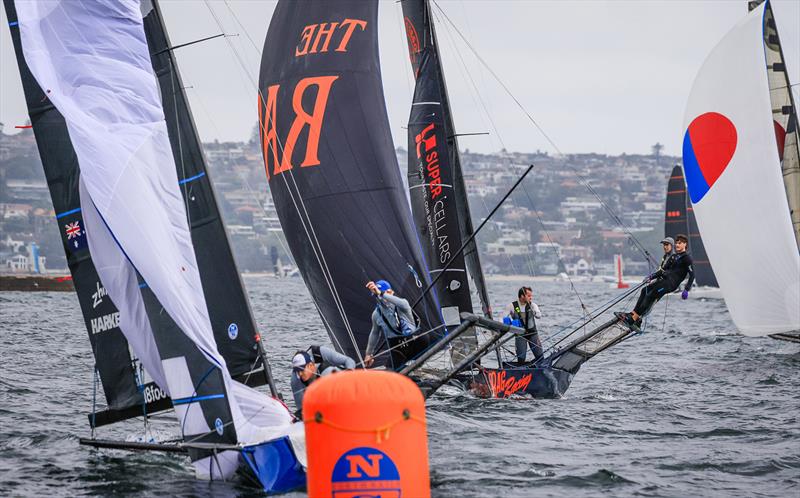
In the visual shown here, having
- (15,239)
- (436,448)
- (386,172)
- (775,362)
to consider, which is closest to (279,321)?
(775,362)

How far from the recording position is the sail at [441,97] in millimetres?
12969

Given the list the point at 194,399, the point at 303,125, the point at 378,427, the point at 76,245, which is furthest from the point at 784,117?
the point at 378,427

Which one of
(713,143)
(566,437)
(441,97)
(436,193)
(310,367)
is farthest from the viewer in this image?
(713,143)

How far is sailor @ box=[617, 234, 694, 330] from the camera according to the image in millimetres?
11898

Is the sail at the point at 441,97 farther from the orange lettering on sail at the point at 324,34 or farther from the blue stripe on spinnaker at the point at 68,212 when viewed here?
the blue stripe on spinnaker at the point at 68,212

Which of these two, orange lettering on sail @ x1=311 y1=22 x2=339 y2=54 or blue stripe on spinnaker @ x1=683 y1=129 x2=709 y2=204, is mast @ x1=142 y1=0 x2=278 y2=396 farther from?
blue stripe on spinnaker @ x1=683 y1=129 x2=709 y2=204

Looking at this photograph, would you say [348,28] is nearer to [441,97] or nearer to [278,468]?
[441,97]

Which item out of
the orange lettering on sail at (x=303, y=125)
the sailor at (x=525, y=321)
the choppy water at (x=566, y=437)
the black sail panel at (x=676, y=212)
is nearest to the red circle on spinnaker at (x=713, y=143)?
the choppy water at (x=566, y=437)

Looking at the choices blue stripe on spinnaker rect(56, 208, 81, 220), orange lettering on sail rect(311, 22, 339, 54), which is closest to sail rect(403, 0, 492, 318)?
orange lettering on sail rect(311, 22, 339, 54)

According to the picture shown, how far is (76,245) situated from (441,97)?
5.66 metres

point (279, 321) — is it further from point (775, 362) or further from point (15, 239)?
point (15, 239)

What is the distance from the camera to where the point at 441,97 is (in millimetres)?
13203

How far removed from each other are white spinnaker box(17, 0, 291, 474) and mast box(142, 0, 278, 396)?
1.72ft

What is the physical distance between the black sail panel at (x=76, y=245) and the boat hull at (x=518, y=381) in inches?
174
